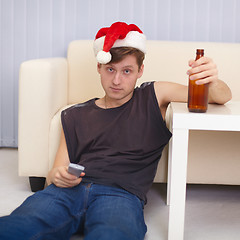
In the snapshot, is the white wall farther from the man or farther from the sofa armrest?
the man

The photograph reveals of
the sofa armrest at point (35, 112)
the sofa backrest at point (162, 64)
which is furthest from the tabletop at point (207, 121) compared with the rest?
the sofa backrest at point (162, 64)

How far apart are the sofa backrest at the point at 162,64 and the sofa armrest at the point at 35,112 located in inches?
13.6

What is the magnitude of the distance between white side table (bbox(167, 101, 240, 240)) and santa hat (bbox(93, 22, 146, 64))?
26 cm

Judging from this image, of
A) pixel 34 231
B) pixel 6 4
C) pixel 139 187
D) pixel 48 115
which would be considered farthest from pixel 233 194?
pixel 6 4

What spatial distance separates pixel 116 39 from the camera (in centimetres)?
125

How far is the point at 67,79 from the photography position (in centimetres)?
200

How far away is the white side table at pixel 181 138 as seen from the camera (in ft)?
3.49

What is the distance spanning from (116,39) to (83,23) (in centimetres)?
112

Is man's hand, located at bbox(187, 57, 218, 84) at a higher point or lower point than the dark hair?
lower

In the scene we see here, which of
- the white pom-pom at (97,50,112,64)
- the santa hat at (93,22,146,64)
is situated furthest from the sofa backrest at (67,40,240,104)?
the white pom-pom at (97,50,112,64)

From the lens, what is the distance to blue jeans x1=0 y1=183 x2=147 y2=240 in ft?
3.12

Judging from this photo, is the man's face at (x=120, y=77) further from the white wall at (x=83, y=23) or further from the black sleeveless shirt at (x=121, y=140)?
the white wall at (x=83, y=23)

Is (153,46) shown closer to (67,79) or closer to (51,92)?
(67,79)

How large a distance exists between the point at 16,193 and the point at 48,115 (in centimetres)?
34
